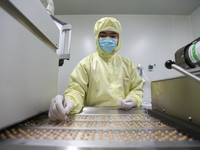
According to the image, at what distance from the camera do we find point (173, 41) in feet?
6.72

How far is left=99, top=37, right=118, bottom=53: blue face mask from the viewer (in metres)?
1.16

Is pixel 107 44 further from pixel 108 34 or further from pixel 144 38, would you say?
pixel 144 38

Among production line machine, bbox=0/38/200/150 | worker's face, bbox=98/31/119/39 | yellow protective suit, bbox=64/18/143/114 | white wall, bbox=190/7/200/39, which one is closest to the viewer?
production line machine, bbox=0/38/200/150

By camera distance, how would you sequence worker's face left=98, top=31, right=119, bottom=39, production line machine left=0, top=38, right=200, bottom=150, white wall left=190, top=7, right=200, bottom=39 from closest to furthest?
production line machine left=0, top=38, right=200, bottom=150
worker's face left=98, top=31, right=119, bottom=39
white wall left=190, top=7, right=200, bottom=39

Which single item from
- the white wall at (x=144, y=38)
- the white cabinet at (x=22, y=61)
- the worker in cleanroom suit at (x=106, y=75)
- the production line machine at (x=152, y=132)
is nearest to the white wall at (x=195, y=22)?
the white wall at (x=144, y=38)

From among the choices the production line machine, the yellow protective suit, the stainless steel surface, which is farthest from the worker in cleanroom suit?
the production line machine

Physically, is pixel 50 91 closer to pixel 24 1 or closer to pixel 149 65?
pixel 24 1

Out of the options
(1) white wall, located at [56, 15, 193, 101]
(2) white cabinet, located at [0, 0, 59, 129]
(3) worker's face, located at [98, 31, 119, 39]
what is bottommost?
(2) white cabinet, located at [0, 0, 59, 129]

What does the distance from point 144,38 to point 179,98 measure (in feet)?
6.09

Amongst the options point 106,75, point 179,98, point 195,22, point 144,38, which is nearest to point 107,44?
point 106,75

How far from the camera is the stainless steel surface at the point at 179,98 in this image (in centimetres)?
37

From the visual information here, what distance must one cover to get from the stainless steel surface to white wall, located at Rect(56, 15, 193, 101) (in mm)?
1479

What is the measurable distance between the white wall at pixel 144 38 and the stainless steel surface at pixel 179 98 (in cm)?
148

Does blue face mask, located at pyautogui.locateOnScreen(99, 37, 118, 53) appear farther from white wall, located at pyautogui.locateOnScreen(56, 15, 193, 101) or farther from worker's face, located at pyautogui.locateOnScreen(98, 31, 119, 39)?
white wall, located at pyautogui.locateOnScreen(56, 15, 193, 101)
